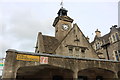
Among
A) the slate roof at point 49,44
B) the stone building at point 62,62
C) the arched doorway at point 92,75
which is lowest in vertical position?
the arched doorway at point 92,75

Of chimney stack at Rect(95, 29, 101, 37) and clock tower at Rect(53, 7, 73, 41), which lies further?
chimney stack at Rect(95, 29, 101, 37)

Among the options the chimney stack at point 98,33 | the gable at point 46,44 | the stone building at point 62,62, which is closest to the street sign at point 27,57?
the stone building at point 62,62

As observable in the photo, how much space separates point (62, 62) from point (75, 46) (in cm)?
747

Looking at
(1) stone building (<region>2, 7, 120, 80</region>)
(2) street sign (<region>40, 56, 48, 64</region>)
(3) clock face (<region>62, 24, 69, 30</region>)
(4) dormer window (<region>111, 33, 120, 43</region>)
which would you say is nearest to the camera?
(1) stone building (<region>2, 7, 120, 80</region>)

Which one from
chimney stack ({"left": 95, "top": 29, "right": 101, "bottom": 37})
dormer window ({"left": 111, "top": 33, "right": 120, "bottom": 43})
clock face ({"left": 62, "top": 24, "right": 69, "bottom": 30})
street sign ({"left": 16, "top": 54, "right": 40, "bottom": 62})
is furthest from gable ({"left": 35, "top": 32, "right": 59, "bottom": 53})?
chimney stack ({"left": 95, "top": 29, "right": 101, "bottom": 37})

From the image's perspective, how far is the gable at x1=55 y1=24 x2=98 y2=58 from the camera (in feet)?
58.1

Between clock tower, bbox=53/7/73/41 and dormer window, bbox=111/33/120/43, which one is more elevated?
clock tower, bbox=53/7/73/41

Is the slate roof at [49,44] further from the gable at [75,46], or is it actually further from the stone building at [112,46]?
the stone building at [112,46]

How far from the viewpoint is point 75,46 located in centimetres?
1841

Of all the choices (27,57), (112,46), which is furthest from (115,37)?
(27,57)

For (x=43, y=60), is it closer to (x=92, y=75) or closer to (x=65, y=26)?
(x=92, y=75)

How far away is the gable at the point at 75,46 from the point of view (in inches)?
697

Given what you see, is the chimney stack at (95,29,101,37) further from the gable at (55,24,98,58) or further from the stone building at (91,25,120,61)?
the gable at (55,24,98,58)

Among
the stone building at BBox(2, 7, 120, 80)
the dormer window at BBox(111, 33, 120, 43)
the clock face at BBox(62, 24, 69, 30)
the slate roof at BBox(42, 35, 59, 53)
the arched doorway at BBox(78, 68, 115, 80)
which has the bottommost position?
the arched doorway at BBox(78, 68, 115, 80)
